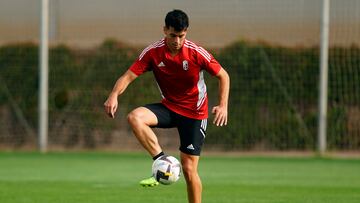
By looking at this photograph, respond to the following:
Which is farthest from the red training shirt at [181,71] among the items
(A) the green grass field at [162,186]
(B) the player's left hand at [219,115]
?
(A) the green grass field at [162,186]

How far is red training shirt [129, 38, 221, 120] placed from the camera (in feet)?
36.8

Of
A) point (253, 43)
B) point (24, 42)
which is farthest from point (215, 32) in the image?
point (24, 42)

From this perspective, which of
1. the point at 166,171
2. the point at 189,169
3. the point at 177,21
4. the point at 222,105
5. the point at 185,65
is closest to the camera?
the point at 166,171

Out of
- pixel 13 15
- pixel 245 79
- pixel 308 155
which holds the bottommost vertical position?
pixel 308 155

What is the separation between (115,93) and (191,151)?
1150mm

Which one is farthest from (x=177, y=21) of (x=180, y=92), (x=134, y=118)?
(x=134, y=118)

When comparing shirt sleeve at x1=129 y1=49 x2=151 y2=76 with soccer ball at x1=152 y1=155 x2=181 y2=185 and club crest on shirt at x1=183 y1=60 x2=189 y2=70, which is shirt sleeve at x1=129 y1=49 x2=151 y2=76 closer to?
club crest on shirt at x1=183 y1=60 x2=189 y2=70

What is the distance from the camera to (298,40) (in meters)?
25.0

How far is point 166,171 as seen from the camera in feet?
34.7

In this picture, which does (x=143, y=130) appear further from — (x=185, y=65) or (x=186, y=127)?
(x=185, y=65)

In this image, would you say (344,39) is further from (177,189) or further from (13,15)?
(177,189)

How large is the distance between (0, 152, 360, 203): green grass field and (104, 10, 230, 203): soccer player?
186 cm

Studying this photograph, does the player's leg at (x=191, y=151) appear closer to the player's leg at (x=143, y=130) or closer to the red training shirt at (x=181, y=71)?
the red training shirt at (x=181, y=71)

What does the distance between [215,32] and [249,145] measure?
301 cm
